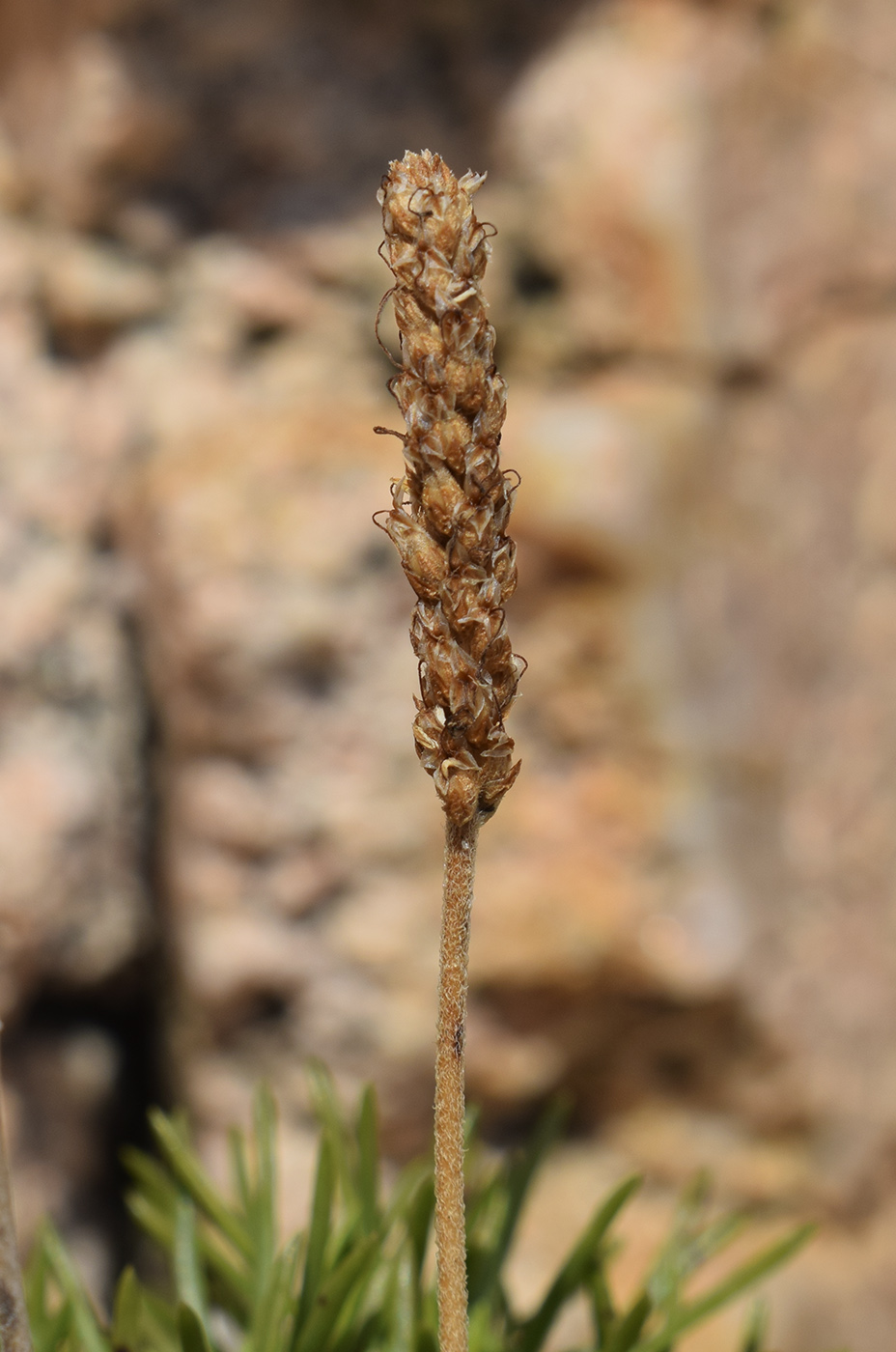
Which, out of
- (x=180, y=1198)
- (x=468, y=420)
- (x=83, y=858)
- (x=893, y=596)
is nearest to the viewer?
(x=468, y=420)

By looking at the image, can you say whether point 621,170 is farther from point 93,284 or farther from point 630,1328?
point 630,1328

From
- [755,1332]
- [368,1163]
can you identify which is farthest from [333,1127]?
[755,1332]

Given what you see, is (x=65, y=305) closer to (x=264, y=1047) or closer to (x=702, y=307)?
(x=702, y=307)

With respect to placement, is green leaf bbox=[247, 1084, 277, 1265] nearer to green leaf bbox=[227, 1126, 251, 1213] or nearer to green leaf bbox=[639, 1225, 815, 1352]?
green leaf bbox=[227, 1126, 251, 1213]

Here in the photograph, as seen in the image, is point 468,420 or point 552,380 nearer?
point 468,420

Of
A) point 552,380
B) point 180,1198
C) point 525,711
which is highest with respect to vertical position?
point 552,380

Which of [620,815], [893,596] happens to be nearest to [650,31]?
[893,596]

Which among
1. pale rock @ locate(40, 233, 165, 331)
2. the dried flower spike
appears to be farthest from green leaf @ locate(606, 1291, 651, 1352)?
pale rock @ locate(40, 233, 165, 331)
